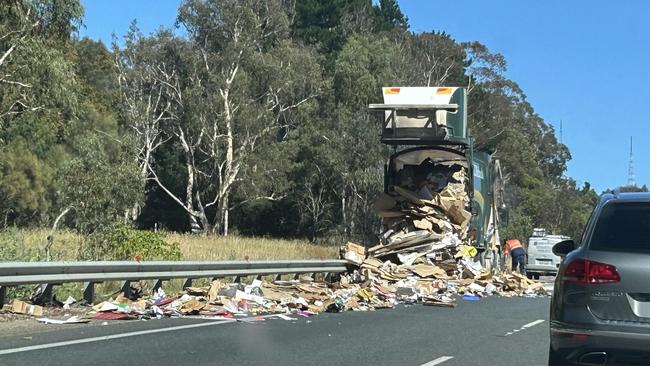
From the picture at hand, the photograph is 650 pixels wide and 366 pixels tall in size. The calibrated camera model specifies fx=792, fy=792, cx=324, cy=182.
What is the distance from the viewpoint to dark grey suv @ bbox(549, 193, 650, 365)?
574cm

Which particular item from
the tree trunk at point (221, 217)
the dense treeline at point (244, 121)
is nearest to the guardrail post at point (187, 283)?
the dense treeline at point (244, 121)

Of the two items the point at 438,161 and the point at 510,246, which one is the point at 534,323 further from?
the point at 510,246

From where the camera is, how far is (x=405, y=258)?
1958 cm

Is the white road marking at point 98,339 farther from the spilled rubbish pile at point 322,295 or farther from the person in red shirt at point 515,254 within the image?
the person in red shirt at point 515,254

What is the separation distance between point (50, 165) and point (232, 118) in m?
10.8

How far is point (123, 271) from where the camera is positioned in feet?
41.9

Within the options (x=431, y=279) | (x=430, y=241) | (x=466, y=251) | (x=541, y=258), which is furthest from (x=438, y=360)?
(x=541, y=258)

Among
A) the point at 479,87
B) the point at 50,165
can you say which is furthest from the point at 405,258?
the point at 479,87

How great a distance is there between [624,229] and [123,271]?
8.73 m

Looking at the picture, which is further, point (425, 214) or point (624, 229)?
point (425, 214)

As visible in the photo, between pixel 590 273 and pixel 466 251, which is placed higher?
pixel 590 273

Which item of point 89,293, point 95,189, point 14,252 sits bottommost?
point 89,293

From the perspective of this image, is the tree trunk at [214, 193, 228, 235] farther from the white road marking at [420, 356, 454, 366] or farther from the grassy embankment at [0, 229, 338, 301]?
the white road marking at [420, 356, 454, 366]

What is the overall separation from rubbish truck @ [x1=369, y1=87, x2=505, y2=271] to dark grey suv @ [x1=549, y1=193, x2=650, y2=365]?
12651 millimetres
